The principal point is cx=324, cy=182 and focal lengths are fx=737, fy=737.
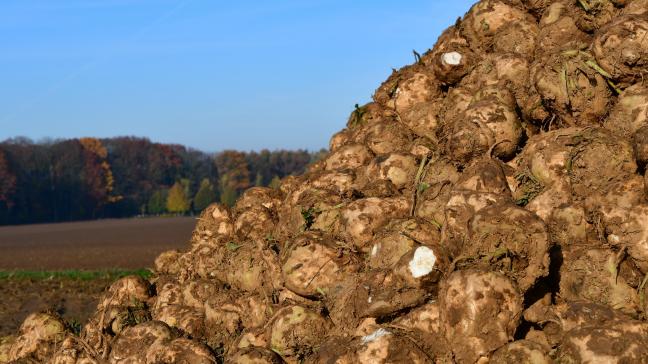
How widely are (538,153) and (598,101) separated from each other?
2.62 ft

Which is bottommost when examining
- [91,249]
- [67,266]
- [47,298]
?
[91,249]

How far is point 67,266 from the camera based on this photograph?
106 feet

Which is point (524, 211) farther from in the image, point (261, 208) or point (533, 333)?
point (261, 208)

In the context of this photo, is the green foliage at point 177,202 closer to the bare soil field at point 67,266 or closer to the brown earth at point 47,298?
the bare soil field at point 67,266

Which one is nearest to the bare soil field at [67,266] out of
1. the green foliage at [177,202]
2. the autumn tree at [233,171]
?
the green foliage at [177,202]

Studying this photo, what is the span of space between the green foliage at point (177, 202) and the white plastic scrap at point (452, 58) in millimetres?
98564

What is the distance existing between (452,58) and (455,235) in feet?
8.81

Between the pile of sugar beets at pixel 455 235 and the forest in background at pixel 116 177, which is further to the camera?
the forest in background at pixel 116 177

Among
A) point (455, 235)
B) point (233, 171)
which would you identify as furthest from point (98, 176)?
point (455, 235)

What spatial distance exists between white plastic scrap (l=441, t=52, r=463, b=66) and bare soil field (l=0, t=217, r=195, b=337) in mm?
5365

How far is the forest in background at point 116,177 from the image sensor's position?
97312 millimetres

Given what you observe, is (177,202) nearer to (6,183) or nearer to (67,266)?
(6,183)

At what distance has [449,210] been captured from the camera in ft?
20.1

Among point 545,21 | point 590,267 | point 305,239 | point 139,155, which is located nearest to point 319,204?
point 305,239
